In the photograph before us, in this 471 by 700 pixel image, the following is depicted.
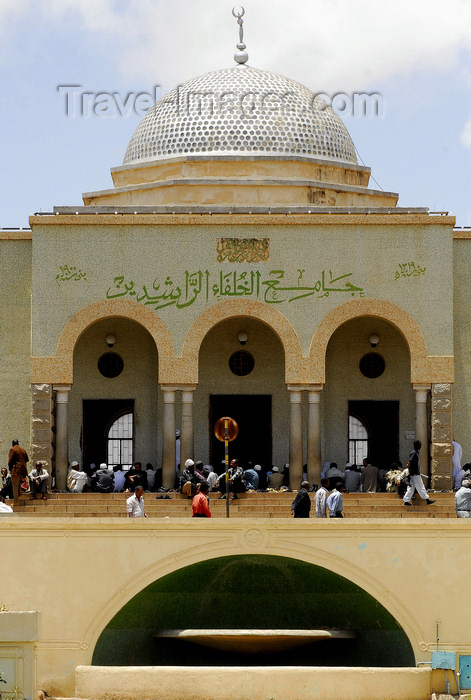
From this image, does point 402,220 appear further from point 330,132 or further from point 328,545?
point 328,545

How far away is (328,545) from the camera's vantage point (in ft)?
55.0

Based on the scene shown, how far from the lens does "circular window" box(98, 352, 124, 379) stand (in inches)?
965

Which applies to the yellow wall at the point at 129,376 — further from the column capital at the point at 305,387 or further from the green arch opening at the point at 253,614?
the green arch opening at the point at 253,614

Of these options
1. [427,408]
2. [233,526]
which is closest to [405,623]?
[233,526]

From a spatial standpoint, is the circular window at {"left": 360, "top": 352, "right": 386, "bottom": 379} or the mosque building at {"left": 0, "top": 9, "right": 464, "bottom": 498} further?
the circular window at {"left": 360, "top": 352, "right": 386, "bottom": 379}

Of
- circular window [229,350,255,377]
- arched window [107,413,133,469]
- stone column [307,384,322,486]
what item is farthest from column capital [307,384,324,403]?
arched window [107,413,133,469]

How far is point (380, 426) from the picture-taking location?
80.4 ft

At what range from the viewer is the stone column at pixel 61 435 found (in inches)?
902

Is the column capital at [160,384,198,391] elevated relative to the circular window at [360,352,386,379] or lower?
lower

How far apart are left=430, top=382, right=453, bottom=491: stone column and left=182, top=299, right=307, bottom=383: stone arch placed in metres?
2.17

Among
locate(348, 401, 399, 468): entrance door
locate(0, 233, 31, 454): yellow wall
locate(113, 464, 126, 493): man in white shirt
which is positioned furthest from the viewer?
locate(348, 401, 399, 468): entrance door

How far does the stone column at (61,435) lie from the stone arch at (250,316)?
2009 millimetres

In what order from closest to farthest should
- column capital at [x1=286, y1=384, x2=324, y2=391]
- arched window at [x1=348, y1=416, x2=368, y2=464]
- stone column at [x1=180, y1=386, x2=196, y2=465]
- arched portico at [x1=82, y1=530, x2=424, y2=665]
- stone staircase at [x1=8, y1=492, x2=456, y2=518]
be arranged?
arched portico at [x1=82, y1=530, x2=424, y2=665], stone staircase at [x1=8, y1=492, x2=456, y2=518], stone column at [x1=180, y1=386, x2=196, y2=465], column capital at [x1=286, y1=384, x2=324, y2=391], arched window at [x1=348, y1=416, x2=368, y2=464]

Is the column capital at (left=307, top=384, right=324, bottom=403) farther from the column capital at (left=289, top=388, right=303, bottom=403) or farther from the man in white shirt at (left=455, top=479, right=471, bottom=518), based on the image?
the man in white shirt at (left=455, top=479, right=471, bottom=518)
